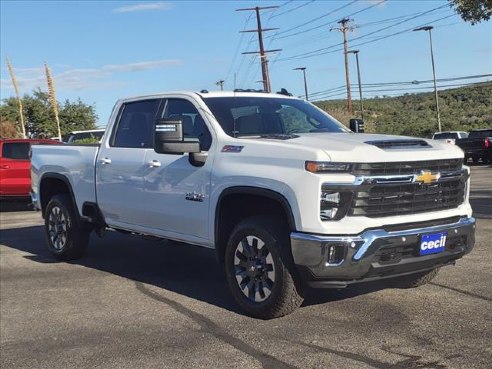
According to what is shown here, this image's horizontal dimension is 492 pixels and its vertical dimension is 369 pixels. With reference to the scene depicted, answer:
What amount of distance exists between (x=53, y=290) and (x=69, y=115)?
34574mm

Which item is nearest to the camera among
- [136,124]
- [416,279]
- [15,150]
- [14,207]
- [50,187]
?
[416,279]

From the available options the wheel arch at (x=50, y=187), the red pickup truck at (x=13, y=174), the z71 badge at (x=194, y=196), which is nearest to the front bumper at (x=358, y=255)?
the z71 badge at (x=194, y=196)

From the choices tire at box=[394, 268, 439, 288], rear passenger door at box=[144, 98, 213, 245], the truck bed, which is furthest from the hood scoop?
the truck bed

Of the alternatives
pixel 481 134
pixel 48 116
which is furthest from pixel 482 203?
pixel 48 116

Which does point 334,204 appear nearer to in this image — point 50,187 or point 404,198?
point 404,198

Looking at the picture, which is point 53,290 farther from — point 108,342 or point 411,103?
point 411,103

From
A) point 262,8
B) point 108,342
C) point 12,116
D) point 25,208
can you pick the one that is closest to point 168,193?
point 108,342

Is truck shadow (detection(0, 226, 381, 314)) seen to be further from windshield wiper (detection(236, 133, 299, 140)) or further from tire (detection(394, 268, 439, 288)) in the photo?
windshield wiper (detection(236, 133, 299, 140))

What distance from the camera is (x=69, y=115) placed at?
39562 mm

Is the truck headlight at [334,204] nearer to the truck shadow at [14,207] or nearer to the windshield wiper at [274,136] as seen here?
the windshield wiper at [274,136]

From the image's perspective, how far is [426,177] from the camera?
501 cm

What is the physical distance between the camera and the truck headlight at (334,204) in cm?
470

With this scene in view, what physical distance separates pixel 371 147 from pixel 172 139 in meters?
1.87

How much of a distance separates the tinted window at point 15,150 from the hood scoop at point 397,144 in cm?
1148
